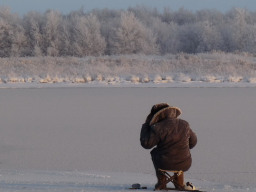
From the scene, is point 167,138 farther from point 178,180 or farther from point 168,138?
point 178,180

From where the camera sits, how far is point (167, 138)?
4.14 meters

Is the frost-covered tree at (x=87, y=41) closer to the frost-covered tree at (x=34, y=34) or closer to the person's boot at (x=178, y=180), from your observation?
the frost-covered tree at (x=34, y=34)

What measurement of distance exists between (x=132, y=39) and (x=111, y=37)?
2.18m

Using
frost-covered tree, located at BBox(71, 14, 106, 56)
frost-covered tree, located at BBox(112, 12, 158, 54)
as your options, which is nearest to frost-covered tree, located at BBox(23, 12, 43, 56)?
frost-covered tree, located at BBox(71, 14, 106, 56)

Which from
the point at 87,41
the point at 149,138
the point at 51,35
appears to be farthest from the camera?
the point at 51,35

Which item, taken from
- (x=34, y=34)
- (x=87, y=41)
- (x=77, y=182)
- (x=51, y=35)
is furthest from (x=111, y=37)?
(x=77, y=182)

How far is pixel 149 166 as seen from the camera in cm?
584

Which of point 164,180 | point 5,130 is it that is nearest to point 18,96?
point 5,130

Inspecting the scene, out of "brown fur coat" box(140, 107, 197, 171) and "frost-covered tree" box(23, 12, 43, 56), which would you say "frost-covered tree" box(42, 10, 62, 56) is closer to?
"frost-covered tree" box(23, 12, 43, 56)

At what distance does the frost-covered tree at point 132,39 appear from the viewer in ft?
132

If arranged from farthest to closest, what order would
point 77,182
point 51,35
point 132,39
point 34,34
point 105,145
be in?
point 51,35
point 34,34
point 132,39
point 105,145
point 77,182

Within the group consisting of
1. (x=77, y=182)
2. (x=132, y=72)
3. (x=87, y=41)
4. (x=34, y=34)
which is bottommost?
(x=87, y=41)

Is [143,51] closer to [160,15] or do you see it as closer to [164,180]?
[160,15]

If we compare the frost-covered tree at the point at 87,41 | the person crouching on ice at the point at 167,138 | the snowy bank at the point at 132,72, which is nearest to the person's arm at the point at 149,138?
the person crouching on ice at the point at 167,138
